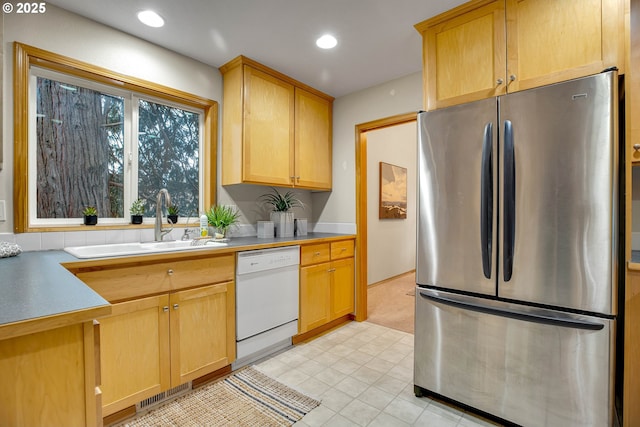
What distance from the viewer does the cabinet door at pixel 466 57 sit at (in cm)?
174

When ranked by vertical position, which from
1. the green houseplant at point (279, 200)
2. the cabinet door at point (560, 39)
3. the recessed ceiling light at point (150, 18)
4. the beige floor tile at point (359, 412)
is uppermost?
the recessed ceiling light at point (150, 18)

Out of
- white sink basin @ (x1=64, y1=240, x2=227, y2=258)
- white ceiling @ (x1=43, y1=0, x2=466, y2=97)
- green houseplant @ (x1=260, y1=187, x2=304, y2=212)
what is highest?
white ceiling @ (x1=43, y1=0, x2=466, y2=97)

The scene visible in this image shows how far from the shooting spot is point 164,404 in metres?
1.81

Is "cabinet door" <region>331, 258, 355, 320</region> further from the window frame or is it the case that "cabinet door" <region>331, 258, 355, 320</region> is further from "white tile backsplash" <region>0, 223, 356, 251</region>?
the window frame

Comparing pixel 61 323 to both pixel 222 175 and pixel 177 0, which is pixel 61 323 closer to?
pixel 177 0

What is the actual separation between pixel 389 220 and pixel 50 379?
4513mm

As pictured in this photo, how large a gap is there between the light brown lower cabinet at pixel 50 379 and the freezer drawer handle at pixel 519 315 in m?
1.63

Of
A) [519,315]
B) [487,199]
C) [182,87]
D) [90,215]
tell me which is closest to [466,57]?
[487,199]

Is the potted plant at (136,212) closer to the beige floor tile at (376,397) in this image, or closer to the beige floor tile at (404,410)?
the beige floor tile at (376,397)

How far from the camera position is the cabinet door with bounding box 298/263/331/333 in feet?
8.70

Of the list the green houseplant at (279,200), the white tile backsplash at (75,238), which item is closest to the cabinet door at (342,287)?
the green houseplant at (279,200)

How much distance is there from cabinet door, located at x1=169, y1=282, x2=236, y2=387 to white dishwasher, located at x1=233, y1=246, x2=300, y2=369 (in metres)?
0.08

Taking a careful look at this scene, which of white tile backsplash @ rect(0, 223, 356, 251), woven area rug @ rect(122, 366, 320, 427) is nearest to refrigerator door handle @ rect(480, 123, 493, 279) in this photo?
woven area rug @ rect(122, 366, 320, 427)

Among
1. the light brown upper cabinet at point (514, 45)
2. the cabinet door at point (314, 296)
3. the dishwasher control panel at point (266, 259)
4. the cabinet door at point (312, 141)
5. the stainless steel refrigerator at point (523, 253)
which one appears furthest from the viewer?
the cabinet door at point (312, 141)
